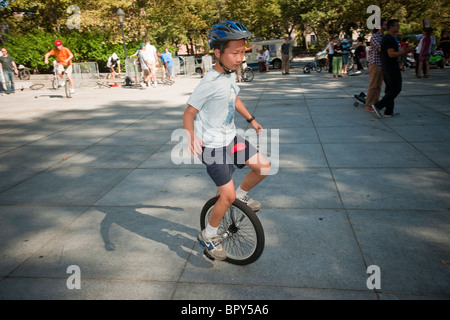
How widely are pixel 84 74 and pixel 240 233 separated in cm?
1815

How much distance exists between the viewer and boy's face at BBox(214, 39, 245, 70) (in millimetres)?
2558

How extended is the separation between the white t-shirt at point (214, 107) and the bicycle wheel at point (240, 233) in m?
0.57

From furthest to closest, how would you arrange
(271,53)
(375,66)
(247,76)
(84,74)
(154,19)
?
(154,19) < (271,53) < (84,74) < (247,76) < (375,66)

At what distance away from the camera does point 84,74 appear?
1828cm

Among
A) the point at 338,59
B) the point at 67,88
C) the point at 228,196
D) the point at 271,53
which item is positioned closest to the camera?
the point at 228,196

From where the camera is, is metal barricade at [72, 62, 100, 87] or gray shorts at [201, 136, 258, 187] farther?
metal barricade at [72, 62, 100, 87]

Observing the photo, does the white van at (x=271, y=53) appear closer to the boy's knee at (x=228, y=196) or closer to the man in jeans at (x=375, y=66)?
the man in jeans at (x=375, y=66)

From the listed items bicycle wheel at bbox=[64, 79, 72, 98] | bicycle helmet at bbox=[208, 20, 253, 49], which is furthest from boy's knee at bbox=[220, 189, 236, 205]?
bicycle wheel at bbox=[64, 79, 72, 98]

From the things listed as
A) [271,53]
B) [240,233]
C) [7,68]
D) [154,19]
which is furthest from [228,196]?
[154,19]

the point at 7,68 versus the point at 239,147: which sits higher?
the point at 7,68

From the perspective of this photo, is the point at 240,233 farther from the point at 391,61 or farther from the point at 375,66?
the point at 375,66

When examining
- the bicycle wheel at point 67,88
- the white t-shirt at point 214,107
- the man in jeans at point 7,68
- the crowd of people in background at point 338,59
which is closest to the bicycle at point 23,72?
the crowd of people in background at point 338,59

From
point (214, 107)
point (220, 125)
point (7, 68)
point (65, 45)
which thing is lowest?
point (220, 125)

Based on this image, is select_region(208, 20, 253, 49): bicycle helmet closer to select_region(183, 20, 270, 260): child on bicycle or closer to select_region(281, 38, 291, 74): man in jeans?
select_region(183, 20, 270, 260): child on bicycle
